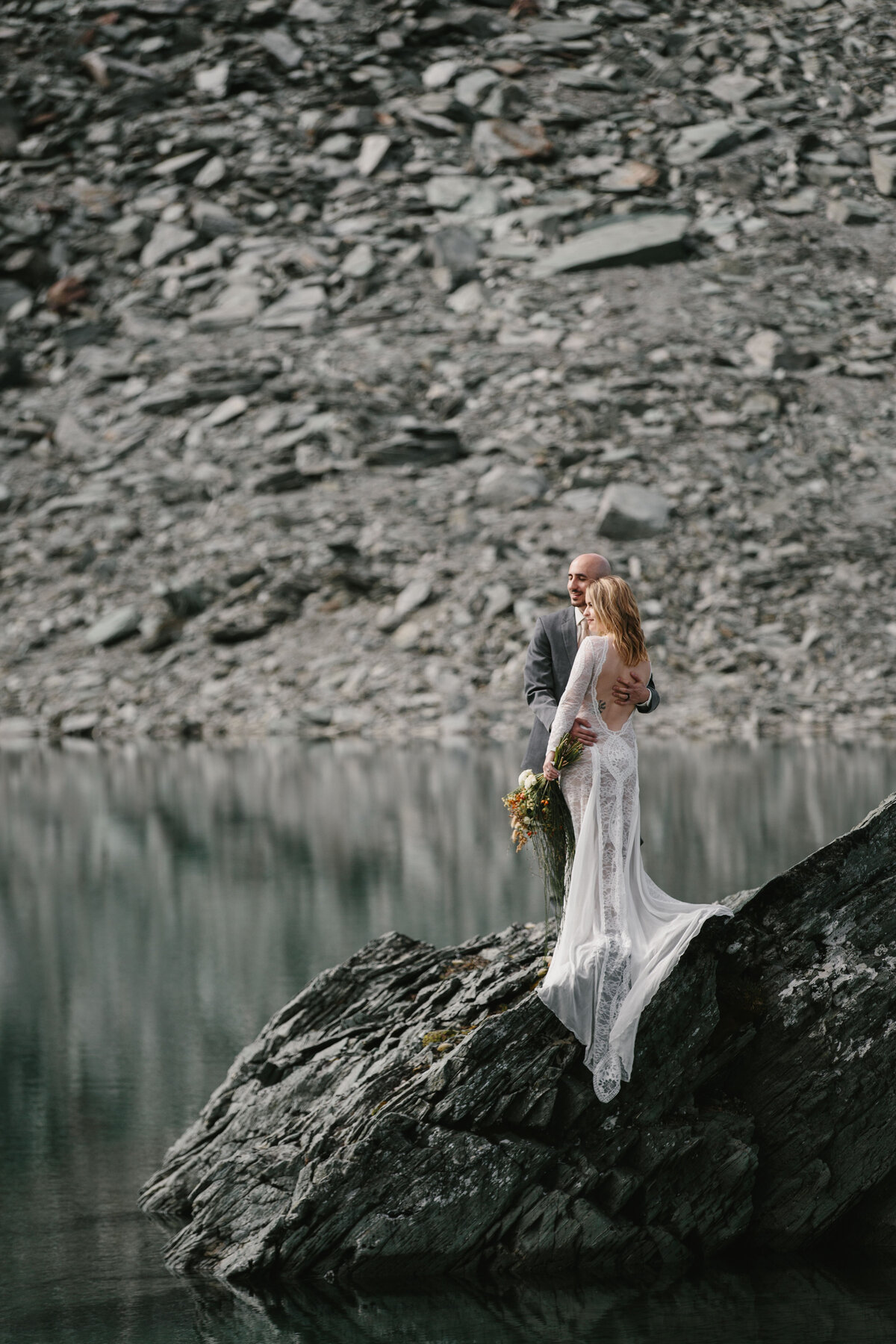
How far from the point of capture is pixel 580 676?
876 cm

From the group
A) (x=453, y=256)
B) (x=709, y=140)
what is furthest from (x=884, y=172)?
(x=453, y=256)

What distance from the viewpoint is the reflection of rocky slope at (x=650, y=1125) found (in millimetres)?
8547

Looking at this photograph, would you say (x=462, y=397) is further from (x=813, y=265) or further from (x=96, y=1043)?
(x=96, y=1043)

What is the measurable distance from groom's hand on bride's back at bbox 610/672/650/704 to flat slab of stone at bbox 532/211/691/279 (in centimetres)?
6084

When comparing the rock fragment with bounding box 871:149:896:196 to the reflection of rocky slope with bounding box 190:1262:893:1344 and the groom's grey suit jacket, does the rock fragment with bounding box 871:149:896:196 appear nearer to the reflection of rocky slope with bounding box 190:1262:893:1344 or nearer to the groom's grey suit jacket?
the groom's grey suit jacket

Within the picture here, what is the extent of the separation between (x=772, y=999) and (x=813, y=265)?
2428 inches

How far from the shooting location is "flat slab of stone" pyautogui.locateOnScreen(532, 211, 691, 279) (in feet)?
220

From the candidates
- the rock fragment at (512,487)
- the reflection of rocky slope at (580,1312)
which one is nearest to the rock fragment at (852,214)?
the rock fragment at (512,487)

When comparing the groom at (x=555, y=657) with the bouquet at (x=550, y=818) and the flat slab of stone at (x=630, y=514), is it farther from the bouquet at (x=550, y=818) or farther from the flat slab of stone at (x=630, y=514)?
the flat slab of stone at (x=630, y=514)

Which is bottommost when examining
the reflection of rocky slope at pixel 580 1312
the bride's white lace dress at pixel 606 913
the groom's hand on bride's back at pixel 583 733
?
the reflection of rocky slope at pixel 580 1312

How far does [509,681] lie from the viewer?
48781mm

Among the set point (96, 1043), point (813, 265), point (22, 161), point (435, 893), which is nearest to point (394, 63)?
point (22, 161)

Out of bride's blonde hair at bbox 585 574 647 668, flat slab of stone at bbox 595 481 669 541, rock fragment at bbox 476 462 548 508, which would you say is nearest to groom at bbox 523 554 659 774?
bride's blonde hair at bbox 585 574 647 668

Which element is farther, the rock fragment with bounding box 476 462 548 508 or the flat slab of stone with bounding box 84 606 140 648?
the rock fragment with bounding box 476 462 548 508
